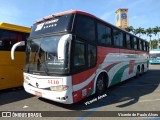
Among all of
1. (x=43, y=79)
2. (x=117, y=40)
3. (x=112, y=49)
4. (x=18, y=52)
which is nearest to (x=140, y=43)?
(x=117, y=40)

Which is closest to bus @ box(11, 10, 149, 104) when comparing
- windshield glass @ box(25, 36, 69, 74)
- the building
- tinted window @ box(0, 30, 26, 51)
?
windshield glass @ box(25, 36, 69, 74)

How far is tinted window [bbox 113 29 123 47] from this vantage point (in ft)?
30.9

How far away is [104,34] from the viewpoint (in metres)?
8.34

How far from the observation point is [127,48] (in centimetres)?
1111

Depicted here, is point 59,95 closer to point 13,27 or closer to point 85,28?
point 85,28

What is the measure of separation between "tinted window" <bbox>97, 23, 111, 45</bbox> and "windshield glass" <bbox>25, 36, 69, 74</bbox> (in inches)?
92.6

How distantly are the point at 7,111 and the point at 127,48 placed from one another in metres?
7.51

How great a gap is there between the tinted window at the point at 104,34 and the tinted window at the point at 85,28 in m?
0.55

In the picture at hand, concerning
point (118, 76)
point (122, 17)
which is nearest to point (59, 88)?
point (118, 76)

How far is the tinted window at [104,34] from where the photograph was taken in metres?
7.91

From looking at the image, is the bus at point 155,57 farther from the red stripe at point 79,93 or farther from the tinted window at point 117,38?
the red stripe at point 79,93

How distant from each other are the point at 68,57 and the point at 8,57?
13.5 feet

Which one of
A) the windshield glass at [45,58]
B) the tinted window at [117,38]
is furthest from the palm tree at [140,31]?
the windshield glass at [45,58]

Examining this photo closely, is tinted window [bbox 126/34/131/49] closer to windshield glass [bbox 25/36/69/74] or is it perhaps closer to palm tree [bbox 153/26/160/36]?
windshield glass [bbox 25/36/69/74]
